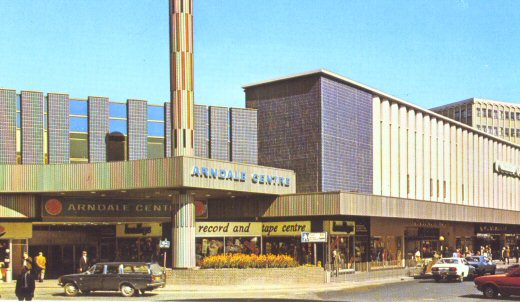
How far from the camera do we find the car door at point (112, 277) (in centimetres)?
3641

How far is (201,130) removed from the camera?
57.8m

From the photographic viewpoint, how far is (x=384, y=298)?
3553 centimetres

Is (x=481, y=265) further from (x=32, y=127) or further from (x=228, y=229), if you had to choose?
(x=32, y=127)

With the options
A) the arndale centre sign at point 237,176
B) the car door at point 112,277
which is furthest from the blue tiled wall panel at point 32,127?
the car door at point 112,277

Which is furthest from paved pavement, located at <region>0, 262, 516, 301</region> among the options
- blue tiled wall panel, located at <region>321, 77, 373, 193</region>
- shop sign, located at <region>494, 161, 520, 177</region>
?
shop sign, located at <region>494, 161, 520, 177</region>

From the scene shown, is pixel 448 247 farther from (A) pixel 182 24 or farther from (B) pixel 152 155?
(A) pixel 182 24

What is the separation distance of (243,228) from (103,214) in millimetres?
11080

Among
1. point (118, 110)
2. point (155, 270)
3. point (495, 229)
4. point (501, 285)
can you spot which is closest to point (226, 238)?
point (118, 110)

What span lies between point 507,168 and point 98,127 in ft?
178

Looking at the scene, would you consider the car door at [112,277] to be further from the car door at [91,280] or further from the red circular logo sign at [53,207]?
the red circular logo sign at [53,207]

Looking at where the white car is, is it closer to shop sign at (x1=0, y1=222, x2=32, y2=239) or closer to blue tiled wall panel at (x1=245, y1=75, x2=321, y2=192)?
blue tiled wall panel at (x1=245, y1=75, x2=321, y2=192)

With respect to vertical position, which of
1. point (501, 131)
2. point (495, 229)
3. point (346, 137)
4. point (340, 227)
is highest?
point (501, 131)

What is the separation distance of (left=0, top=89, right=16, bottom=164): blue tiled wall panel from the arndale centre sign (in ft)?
42.9

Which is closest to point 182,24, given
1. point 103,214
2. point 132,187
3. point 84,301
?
point 132,187
